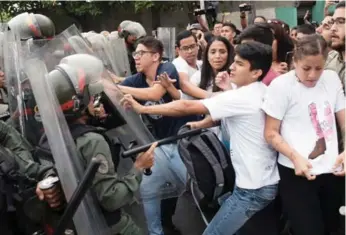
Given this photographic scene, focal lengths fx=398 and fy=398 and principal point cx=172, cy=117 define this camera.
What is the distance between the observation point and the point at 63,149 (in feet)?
A: 5.55

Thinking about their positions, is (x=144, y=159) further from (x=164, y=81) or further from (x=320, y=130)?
(x=320, y=130)

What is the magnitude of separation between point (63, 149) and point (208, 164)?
0.89 metres

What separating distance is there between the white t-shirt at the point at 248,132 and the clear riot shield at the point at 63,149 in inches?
31.2

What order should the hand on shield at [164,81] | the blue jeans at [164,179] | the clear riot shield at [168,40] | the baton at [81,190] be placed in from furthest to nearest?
the clear riot shield at [168,40], the hand on shield at [164,81], the blue jeans at [164,179], the baton at [81,190]

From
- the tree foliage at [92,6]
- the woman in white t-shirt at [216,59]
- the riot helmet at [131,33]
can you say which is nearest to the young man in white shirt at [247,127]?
the woman in white t-shirt at [216,59]

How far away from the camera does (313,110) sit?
2.07 metres

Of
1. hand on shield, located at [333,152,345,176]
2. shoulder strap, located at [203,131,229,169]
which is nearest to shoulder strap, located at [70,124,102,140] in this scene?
shoulder strap, located at [203,131,229,169]

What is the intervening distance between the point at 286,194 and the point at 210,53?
1320 mm

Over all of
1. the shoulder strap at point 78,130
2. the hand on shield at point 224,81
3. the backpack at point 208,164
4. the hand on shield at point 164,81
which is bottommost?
the backpack at point 208,164

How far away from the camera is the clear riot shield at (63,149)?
1.69m

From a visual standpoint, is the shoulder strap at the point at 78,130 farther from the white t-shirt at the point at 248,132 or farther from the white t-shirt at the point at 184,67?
the white t-shirt at the point at 184,67

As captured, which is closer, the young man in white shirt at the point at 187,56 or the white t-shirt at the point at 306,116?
the white t-shirt at the point at 306,116

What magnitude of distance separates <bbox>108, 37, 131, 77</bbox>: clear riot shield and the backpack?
1.99 m

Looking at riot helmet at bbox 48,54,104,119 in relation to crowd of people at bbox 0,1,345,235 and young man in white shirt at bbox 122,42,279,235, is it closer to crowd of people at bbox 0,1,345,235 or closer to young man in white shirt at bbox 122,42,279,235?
crowd of people at bbox 0,1,345,235
